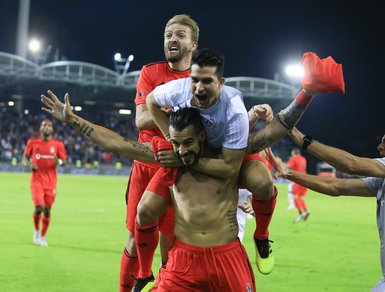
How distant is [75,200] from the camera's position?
2359 centimetres

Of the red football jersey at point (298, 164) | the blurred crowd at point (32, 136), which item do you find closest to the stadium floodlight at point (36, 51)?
the blurred crowd at point (32, 136)

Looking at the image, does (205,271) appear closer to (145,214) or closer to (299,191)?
(145,214)

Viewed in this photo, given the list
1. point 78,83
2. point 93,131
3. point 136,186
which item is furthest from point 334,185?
point 78,83

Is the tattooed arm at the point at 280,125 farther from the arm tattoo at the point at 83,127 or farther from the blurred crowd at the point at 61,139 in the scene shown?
the blurred crowd at the point at 61,139

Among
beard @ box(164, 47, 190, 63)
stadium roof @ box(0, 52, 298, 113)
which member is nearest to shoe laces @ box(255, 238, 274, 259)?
beard @ box(164, 47, 190, 63)

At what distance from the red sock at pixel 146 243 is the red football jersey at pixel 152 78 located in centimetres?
119

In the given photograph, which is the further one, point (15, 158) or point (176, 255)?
point (15, 158)

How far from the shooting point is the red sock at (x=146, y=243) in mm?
5371

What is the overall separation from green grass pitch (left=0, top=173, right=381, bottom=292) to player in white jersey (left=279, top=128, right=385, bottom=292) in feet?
9.92

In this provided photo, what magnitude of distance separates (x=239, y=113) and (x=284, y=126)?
1.25 feet

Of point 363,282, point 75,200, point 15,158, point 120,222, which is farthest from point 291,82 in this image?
point 363,282

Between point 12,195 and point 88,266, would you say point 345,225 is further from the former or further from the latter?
point 12,195

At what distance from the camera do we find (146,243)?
17.9ft

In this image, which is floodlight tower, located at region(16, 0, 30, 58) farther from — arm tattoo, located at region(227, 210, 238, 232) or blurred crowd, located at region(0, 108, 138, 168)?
arm tattoo, located at region(227, 210, 238, 232)
